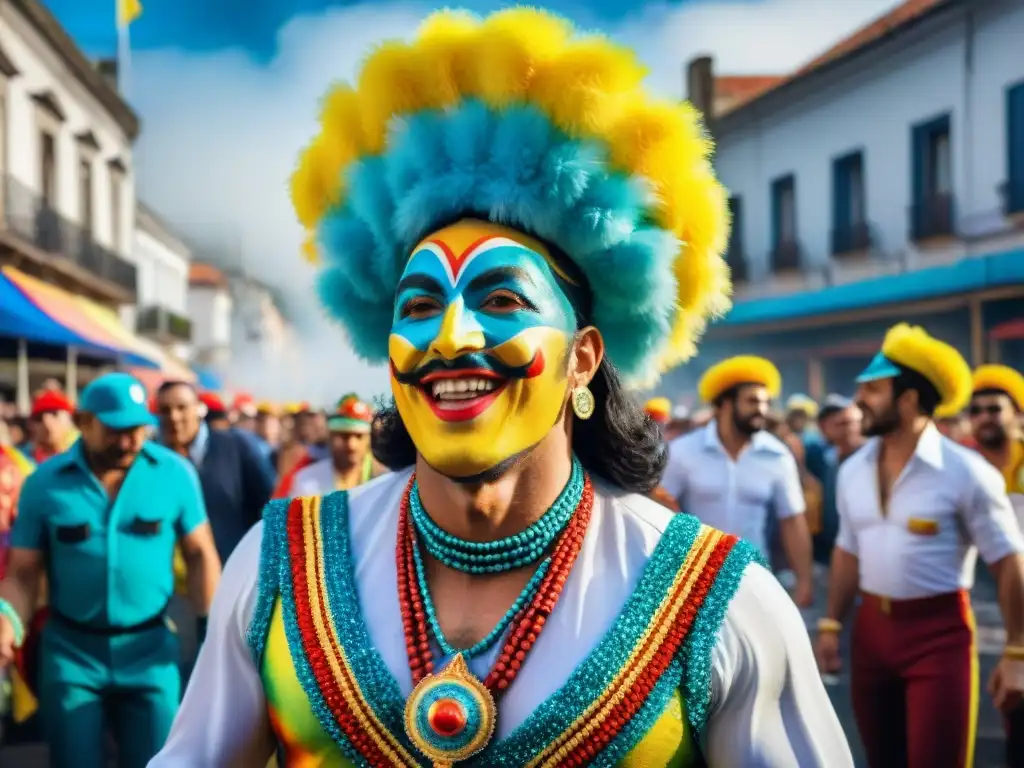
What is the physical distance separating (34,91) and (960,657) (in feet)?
65.2

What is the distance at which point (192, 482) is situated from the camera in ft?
15.3

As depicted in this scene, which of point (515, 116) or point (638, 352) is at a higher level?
point (515, 116)

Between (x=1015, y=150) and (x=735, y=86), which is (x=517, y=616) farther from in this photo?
(x=735, y=86)

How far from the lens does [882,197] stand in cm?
2008

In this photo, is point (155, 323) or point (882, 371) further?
point (155, 323)

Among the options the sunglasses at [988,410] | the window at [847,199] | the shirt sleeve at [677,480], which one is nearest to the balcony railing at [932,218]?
the window at [847,199]

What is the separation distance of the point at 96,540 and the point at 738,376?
361 centimetres

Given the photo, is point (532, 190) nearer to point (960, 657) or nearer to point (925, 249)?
point (960, 657)

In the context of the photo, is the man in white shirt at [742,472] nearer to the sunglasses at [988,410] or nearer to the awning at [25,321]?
the sunglasses at [988,410]

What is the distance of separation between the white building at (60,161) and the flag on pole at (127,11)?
2.25m

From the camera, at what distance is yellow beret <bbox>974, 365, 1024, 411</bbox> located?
6.39 meters

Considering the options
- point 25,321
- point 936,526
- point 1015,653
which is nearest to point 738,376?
point 936,526

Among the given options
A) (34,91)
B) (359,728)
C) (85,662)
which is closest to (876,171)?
(34,91)

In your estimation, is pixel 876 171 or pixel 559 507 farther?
pixel 876 171
